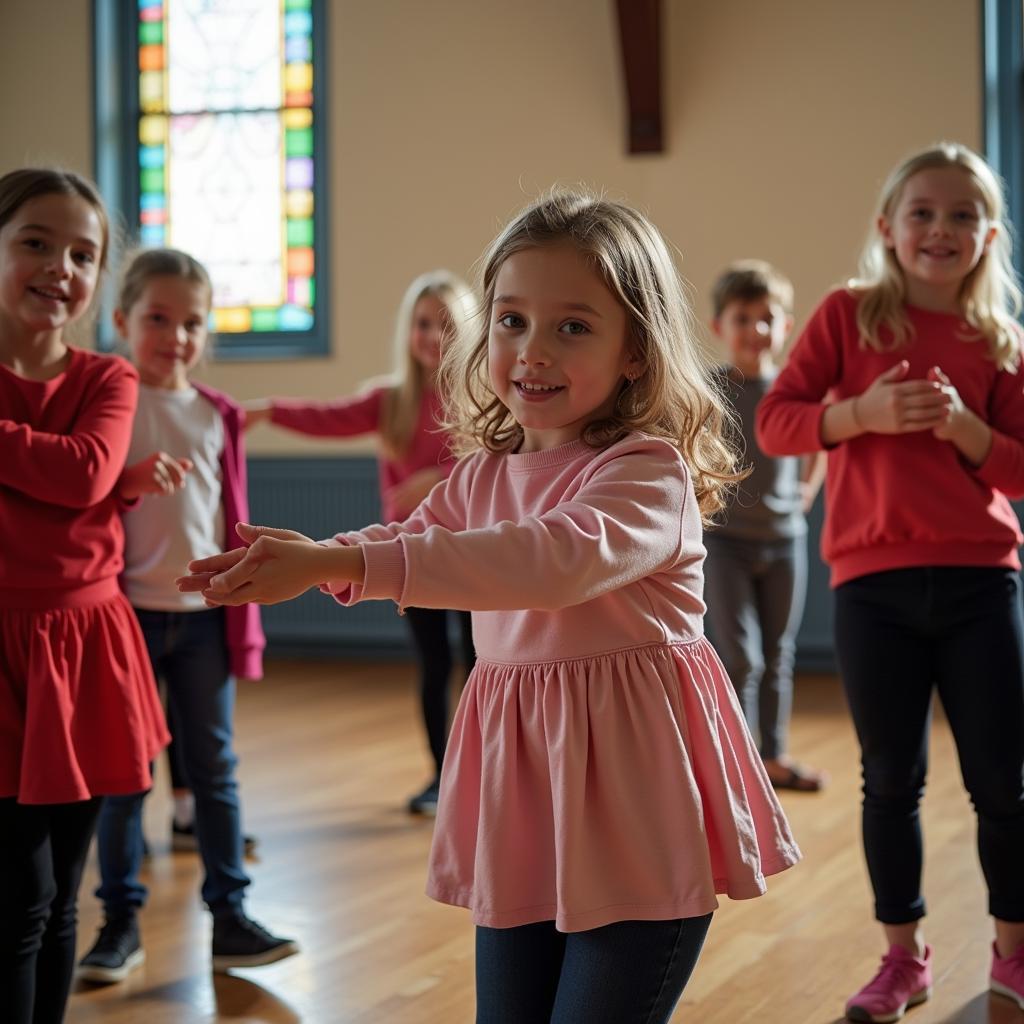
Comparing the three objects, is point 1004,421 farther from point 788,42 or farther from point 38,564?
point 788,42

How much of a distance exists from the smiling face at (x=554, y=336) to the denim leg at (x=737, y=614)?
2416 mm

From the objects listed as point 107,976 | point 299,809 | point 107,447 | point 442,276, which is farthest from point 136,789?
point 442,276

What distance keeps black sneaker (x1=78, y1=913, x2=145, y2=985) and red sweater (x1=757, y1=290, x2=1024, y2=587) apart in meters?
1.40

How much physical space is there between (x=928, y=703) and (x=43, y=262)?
4.73 feet

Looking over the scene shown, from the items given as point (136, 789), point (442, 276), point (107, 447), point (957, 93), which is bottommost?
point (136, 789)

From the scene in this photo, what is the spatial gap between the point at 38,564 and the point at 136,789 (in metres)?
0.34

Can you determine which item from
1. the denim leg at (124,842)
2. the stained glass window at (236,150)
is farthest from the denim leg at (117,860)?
the stained glass window at (236,150)

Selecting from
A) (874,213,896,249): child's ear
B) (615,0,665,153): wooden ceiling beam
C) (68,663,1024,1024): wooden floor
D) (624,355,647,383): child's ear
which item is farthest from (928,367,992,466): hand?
(615,0,665,153): wooden ceiling beam

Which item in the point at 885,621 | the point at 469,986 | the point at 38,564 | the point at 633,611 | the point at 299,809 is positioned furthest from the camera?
→ the point at 299,809

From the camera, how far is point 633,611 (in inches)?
51.5

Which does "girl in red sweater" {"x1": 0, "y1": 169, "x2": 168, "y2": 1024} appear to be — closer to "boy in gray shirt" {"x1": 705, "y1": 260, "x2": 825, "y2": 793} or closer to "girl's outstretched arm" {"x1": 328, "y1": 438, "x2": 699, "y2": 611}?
"girl's outstretched arm" {"x1": 328, "y1": 438, "x2": 699, "y2": 611}

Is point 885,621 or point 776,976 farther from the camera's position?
point 776,976

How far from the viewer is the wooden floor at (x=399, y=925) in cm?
221

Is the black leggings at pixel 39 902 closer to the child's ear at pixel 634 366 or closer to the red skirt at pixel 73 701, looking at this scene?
the red skirt at pixel 73 701
